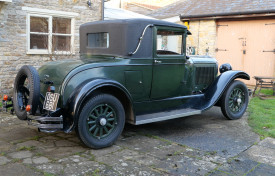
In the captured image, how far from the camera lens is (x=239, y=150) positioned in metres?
4.11

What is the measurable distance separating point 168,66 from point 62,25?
197 inches

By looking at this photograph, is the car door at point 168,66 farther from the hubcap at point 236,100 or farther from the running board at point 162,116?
the hubcap at point 236,100

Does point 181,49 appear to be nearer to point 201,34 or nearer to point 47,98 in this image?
point 47,98

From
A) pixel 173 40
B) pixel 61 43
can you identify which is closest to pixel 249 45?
pixel 173 40

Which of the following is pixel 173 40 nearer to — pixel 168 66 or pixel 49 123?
pixel 168 66

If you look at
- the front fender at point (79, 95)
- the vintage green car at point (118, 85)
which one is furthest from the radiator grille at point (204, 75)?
the front fender at point (79, 95)

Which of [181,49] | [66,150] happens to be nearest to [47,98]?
[66,150]

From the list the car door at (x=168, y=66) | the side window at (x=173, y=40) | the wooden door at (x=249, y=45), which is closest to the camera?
the car door at (x=168, y=66)

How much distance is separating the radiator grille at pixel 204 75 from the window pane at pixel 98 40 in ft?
6.09

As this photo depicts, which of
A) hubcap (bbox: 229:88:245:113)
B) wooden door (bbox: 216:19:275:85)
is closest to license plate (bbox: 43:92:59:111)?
hubcap (bbox: 229:88:245:113)

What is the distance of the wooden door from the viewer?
10363 mm

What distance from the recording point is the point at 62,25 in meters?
8.72

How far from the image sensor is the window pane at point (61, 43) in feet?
28.1

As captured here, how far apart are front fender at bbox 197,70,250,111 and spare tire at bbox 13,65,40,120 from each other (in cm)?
286
